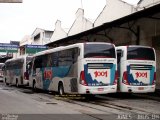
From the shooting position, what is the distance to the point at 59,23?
5716 cm

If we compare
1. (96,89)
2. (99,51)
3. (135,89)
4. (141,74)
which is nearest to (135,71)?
(141,74)

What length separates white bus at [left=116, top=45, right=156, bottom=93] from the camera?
2080 cm

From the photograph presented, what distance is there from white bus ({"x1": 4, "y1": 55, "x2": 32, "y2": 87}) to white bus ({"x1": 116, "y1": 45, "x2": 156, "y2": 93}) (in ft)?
47.3

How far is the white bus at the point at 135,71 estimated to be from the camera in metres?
20.8

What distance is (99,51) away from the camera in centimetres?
1961

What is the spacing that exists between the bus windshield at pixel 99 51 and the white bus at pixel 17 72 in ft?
49.7

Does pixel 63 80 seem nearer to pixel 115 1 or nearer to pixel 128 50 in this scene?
pixel 128 50

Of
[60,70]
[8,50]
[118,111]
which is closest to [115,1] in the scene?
[60,70]

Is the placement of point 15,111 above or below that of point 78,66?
below

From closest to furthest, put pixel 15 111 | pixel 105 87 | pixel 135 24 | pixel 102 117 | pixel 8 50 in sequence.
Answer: pixel 102 117 < pixel 15 111 < pixel 105 87 < pixel 135 24 < pixel 8 50

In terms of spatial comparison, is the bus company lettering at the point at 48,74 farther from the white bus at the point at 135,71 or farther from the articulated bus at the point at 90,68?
the white bus at the point at 135,71

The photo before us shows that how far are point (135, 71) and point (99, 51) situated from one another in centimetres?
260

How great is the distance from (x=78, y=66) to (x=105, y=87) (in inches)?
66.6

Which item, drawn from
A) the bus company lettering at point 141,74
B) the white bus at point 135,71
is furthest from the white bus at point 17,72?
the bus company lettering at point 141,74
